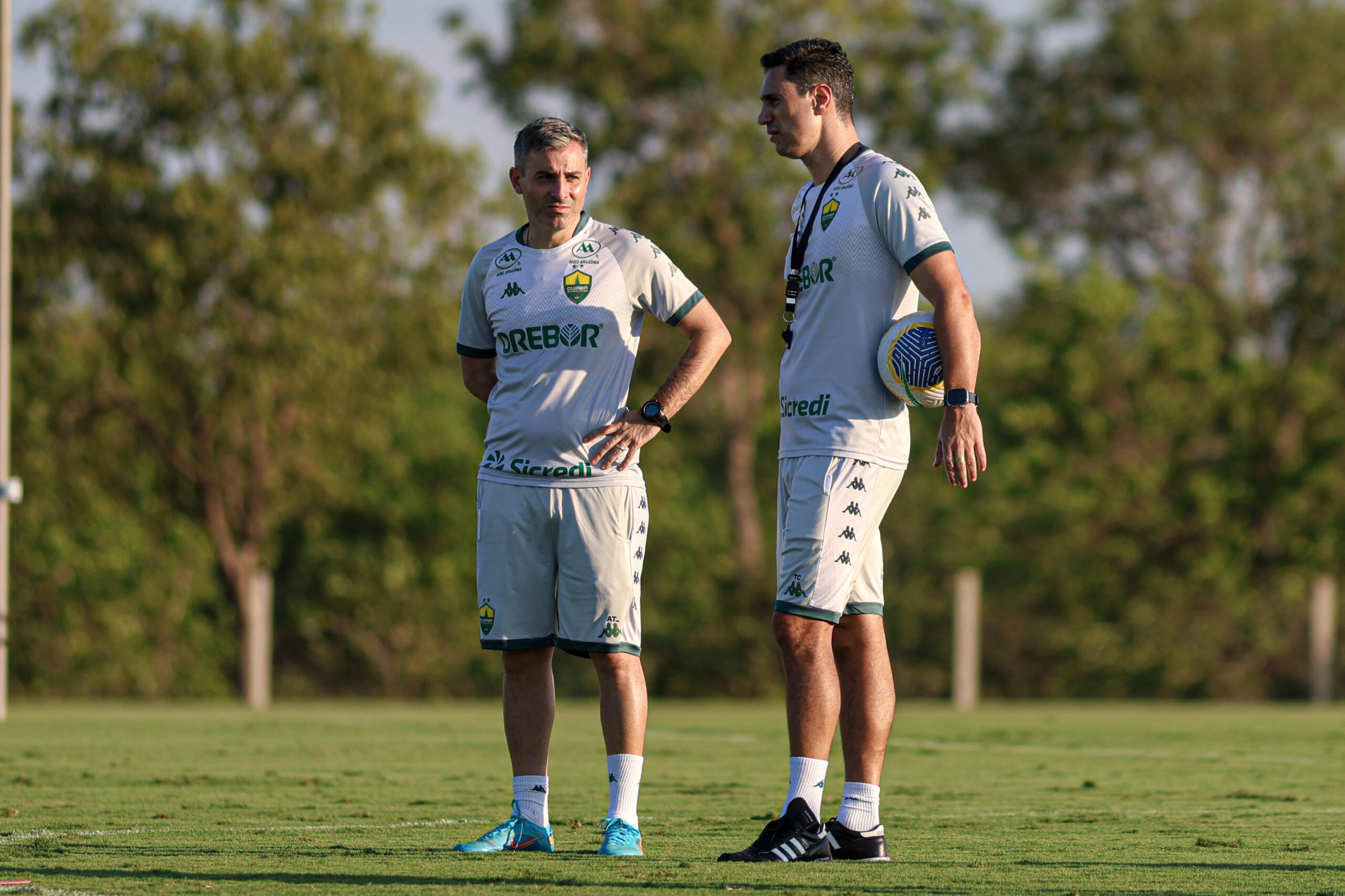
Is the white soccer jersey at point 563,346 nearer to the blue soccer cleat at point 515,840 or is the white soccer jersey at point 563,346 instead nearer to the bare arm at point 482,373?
the bare arm at point 482,373

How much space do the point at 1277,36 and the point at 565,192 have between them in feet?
98.4

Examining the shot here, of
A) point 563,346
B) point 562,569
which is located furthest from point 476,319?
point 562,569

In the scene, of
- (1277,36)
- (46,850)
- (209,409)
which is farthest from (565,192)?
(1277,36)

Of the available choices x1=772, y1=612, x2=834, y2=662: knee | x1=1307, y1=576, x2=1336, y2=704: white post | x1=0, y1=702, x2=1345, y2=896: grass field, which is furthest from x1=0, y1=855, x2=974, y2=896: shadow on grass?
x1=1307, y1=576, x2=1336, y2=704: white post

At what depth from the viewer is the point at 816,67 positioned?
5.34 metres

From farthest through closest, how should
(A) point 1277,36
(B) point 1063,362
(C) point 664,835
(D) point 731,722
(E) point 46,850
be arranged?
1. (A) point 1277,36
2. (B) point 1063,362
3. (D) point 731,722
4. (C) point 664,835
5. (E) point 46,850

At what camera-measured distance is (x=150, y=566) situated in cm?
3416

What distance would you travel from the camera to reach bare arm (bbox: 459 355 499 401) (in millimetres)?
5746

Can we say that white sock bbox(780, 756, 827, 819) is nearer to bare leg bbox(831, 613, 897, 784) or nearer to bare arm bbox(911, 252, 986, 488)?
bare leg bbox(831, 613, 897, 784)

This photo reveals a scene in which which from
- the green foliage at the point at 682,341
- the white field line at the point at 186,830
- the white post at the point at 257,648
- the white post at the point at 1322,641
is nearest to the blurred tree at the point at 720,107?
the green foliage at the point at 682,341

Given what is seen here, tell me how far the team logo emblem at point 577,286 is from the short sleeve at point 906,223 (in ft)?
2.75

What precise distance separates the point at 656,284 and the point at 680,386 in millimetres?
305

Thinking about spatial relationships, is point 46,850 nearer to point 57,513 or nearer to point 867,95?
point 57,513

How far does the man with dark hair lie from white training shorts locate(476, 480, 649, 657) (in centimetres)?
45
